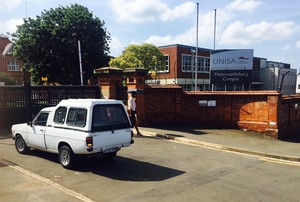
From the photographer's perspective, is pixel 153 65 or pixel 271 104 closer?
pixel 271 104

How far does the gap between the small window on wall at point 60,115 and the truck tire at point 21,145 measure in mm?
1856

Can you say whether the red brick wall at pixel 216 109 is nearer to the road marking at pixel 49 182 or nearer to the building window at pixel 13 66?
the road marking at pixel 49 182

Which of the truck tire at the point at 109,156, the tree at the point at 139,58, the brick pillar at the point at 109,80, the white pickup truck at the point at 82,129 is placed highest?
the tree at the point at 139,58

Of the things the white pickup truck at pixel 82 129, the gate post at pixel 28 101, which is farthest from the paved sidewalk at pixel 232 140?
the white pickup truck at pixel 82 129

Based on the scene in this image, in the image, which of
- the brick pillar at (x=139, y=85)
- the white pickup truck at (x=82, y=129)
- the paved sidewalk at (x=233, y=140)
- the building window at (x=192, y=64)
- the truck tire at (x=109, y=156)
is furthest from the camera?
the building window at (x=192, y=64)

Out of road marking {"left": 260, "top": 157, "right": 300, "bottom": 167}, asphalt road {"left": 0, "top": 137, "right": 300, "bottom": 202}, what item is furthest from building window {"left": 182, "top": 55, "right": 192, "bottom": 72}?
road marking {"left": 260, "top": 157, "right": 300, "bottom": 167}

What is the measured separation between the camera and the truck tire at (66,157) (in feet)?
23.4

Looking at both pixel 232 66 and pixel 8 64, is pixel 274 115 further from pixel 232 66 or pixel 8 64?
pixel 8 64

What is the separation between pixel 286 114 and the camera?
1274 centimetres

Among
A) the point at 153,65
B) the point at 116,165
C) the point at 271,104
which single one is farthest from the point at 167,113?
the point at 153,65

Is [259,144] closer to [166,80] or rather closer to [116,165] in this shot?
[116,165]

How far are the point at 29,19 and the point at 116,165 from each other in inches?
926

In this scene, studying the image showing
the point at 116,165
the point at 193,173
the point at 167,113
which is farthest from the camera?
the point at 167,113

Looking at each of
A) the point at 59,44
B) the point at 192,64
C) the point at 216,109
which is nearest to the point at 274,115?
the point at 216,109
